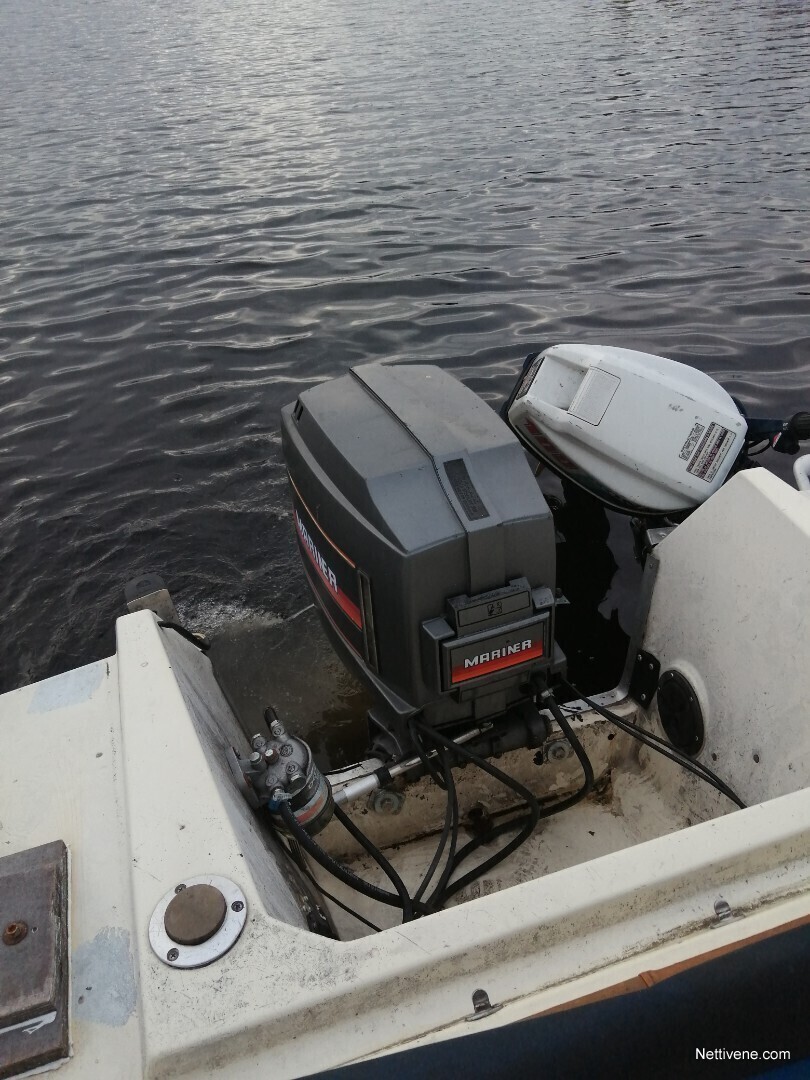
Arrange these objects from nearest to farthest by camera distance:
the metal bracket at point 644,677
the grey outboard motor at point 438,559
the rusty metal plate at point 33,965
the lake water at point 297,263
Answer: the rusty metal plate at point 33,965, the grey outboard motor at point 438,559, the metal bracket at point 644,677, the lake water at point 297,263

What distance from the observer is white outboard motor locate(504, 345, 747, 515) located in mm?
2232

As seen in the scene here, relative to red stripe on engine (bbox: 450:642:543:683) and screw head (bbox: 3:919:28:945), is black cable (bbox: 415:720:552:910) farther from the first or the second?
screw head (bbox: 3:919:28:945)

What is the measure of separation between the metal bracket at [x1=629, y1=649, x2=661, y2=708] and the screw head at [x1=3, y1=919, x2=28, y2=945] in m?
1.44

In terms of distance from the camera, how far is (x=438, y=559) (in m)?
1.42

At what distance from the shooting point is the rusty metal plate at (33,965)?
0.95m

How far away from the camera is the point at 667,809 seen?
6.16 feet

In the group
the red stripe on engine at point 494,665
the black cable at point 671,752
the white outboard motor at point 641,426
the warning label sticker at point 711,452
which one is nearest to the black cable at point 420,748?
the red stripe on engine at point 494,665

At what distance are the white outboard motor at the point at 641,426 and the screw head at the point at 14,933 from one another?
184cm

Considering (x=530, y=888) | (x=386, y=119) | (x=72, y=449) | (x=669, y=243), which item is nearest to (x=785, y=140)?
(x=669, y=243)

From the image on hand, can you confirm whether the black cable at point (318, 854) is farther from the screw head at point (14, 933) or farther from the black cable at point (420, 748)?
the screw head at point (14, 933)

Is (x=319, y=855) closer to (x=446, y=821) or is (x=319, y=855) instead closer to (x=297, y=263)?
(x=446, y=821)

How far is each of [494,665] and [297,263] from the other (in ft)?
18.5

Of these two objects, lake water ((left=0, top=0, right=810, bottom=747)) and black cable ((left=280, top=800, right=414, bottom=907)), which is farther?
lake water ((left=0, top=0, right=810, bottom=747))

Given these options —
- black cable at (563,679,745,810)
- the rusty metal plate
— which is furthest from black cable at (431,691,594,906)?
the rusty metal plate
